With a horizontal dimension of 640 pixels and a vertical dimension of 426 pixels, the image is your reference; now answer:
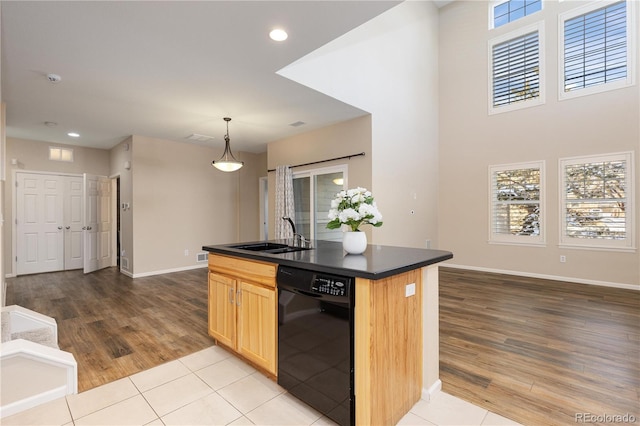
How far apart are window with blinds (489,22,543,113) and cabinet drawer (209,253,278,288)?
5.94 meters

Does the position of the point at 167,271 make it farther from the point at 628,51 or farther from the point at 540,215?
the point at 628,51

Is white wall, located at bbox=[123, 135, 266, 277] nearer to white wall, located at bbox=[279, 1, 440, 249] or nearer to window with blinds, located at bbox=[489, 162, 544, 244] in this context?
white wall, located at bbox=[279, 1, 440, 249]

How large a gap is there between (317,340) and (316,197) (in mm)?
3960

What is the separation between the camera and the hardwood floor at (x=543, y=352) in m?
1.91

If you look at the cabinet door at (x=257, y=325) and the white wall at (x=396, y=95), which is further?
the white wall at (x=396, y=95)

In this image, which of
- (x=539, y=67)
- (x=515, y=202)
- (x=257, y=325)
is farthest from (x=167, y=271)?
(x=539, y=67)

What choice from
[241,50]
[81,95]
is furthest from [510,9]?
[81,95]

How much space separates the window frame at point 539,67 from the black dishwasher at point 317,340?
5931mm

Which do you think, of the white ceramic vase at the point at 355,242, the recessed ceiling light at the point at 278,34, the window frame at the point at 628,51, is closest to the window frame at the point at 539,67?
the window frame at the point at 628,51

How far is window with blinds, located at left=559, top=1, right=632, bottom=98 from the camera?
4.81m

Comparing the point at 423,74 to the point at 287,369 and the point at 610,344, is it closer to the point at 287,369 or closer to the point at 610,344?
the point at 610,344

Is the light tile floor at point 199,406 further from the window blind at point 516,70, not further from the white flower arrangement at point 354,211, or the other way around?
the window blind at point 516,70

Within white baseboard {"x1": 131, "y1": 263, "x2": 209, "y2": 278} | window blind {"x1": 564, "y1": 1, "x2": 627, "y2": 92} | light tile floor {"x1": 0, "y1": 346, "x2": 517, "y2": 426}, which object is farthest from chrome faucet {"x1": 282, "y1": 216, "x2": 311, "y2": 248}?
window blind {"x1": 564, "y1": 1, "x2": 627, "y2": 92}

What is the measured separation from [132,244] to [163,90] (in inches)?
126
